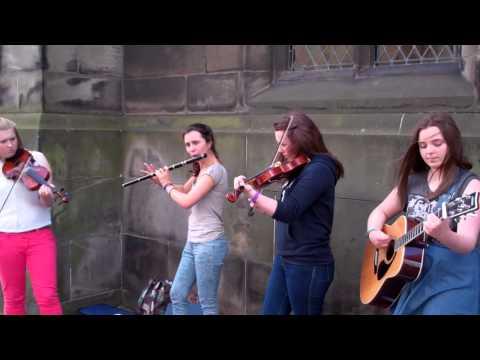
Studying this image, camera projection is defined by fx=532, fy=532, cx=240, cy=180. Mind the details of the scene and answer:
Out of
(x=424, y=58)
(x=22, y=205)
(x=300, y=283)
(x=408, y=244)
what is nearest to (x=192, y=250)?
(x=300, y=283)

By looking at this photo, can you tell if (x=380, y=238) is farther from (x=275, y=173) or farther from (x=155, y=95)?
(x=155, y=95)

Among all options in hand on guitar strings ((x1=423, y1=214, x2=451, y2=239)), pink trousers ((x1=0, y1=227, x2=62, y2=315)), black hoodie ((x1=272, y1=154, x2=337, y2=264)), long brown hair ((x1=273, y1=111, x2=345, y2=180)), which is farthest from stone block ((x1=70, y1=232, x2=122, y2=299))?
hand on guitar strings ((x1=423, y1=214, x2=451, y2=239))

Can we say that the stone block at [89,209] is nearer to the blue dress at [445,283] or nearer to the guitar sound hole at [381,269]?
the guitar sound hole at [381,269]

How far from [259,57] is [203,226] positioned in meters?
1.78

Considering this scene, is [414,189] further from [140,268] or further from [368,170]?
[140,268]

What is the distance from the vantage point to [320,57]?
14.5 ft

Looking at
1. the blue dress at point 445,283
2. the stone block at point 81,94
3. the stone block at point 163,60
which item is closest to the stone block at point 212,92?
the stone block at point 163,60

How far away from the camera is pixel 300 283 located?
2879 mm

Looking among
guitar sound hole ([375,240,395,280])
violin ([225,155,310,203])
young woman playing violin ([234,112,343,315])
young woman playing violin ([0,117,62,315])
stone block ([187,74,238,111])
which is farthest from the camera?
stone block ([187,74,238,111])

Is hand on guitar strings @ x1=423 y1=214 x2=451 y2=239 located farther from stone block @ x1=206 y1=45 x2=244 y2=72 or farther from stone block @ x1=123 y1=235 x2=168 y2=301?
stone block @ x1=123 y1=235 x2=168 y2=301

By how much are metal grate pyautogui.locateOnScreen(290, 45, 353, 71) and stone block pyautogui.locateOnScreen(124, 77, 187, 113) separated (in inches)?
43.2

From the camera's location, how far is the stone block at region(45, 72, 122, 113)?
496 centimetres

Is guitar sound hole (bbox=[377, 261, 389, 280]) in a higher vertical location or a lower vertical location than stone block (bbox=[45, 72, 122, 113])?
lower
